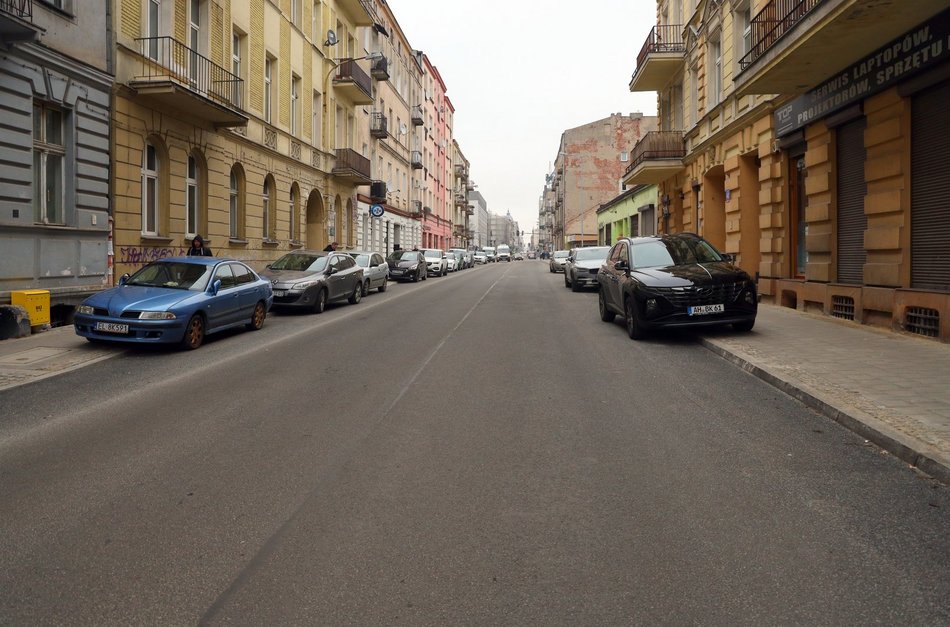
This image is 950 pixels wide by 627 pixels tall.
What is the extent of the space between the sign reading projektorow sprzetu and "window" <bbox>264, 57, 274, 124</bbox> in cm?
1720

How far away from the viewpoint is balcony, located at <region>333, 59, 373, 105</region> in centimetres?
3073

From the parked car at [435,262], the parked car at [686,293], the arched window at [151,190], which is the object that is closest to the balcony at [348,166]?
the parked car at [435,262]

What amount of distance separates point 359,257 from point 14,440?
1870 centimetres

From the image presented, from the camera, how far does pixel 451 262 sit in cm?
4678

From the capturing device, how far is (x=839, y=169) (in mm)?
13102

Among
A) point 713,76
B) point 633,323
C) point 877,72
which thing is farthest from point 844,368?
point 713,76

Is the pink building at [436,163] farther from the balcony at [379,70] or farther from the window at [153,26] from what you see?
the window at [153,26]

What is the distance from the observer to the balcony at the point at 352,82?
30.7 meters

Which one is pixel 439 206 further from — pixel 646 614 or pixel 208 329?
pixel 646 614

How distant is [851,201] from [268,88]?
64.5 ft

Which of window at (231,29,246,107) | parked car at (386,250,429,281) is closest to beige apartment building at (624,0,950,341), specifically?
window at (231,29,246,107)

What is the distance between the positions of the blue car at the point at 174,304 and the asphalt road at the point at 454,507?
6.97 ft

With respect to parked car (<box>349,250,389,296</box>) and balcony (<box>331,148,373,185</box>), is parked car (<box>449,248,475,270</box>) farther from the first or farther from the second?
parked car (<box>349,250,389,296</box>)

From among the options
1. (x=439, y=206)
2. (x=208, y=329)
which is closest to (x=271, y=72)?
(x=208, y=329)
